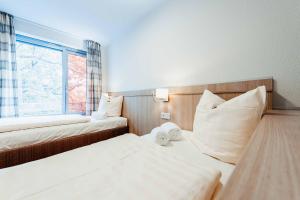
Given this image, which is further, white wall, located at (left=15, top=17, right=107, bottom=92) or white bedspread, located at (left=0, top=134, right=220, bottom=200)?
white wall, located at (left=15, top=17, right=107, bottom=92)

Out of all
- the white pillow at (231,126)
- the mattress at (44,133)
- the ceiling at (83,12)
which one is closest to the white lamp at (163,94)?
the white pillow at (231,126)

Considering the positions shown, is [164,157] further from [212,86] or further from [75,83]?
[75,83]

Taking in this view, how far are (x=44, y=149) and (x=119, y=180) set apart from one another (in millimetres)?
1399

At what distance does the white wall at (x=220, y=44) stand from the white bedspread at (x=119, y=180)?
3.32ft

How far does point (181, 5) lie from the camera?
183cm

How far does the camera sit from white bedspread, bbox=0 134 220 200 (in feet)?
1.92

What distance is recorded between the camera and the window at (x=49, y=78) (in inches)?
102

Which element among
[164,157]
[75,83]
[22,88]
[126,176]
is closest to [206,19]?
[164,157]

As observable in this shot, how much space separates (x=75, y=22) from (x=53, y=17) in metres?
0.32

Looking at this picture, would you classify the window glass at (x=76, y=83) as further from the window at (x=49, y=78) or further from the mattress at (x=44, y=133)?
the mattress at (x=44, y=133)

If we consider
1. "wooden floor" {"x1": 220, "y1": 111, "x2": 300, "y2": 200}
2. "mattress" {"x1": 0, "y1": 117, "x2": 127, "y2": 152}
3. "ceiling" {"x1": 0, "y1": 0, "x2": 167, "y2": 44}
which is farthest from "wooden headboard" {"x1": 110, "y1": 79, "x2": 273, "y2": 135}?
"ceiling" {"x1": 0, "y1": 0, "x2": 167, "y2": 44}

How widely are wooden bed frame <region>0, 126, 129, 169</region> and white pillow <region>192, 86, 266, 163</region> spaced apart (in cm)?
151

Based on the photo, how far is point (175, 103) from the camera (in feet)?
5.96

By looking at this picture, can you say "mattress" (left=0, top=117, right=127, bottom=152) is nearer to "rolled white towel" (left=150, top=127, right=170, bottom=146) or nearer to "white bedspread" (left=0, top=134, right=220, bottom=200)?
"white bedspread" (left=0, top=134, right=220, bottom=200)
